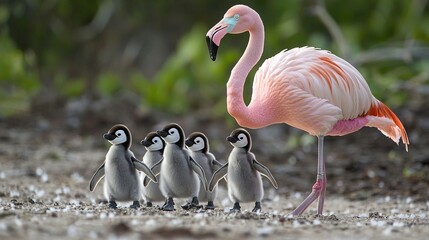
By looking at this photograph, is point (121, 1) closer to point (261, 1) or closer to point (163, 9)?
point (163, 9)

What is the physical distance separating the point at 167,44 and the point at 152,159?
1133cm

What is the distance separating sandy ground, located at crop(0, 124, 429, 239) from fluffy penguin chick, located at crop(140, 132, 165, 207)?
0.71ft

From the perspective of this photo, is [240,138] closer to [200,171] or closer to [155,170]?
[200,171]

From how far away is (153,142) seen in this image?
6516 millimetres

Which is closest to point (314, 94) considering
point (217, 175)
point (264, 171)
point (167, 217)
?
point (264, 171)

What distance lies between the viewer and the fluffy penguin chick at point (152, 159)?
21.1 ft

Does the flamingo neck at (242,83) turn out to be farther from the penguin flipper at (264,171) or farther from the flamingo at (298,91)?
the penguin flipper at (264,171)

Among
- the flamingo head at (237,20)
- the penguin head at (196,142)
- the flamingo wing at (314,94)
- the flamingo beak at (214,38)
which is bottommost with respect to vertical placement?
the penguin head at (196,142)

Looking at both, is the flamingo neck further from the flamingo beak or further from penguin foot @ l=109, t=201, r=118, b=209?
penguin foot @ l=109, t=201, r=118, b=209

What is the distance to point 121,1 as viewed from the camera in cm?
1664

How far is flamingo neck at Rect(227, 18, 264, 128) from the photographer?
6.11 meters

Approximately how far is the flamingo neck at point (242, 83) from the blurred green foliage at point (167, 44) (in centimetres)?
532

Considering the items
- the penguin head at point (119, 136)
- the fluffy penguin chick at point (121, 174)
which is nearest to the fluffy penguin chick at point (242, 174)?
the fluffy penguin chick at point (121, 174)

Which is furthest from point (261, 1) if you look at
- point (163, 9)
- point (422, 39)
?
point (422, 39)
